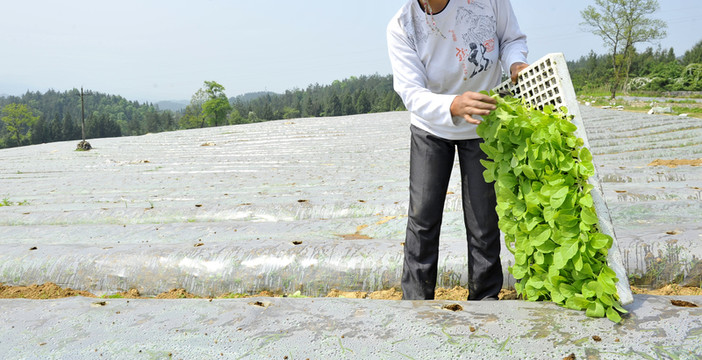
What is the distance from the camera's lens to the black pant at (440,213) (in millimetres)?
2041

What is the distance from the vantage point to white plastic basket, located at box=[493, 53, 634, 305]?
1.59 meters

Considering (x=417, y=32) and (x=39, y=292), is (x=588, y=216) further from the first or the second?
(x=39, y=292)

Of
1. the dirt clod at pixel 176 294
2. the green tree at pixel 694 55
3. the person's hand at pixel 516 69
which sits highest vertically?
the green tree at pixel 694 55

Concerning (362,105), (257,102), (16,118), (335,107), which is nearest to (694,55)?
(362,105)

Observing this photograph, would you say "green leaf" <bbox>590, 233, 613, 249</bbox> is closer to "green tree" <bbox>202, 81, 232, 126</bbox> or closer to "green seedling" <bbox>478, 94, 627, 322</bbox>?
"green seedling" <bbox>478, 94, 627, 322</bbox>

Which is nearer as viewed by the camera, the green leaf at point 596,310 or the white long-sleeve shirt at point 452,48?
the green leaf at point 596,310

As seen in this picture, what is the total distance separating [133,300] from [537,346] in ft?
4.92

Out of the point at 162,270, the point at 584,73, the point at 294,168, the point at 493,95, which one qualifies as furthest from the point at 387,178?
the point at 584,73

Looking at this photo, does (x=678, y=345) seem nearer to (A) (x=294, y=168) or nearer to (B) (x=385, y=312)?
(B) (x=385, y=312)

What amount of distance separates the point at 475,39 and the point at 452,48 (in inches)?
4.1

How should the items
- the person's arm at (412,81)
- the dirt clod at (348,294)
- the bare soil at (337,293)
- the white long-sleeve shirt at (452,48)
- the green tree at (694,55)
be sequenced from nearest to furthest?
the person's arm at (412,81)
the white long-sleeve shirt at (452,48)
the bare soil at (337,293)
the dirt clod at (348,294)
the green tree at (694,55)

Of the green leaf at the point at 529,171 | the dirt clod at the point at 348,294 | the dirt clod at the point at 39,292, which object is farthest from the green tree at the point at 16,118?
the green leaf at the point at 529,171

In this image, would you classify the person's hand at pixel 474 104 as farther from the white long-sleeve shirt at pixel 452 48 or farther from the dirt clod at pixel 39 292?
the dirt clod at pixel 39 292

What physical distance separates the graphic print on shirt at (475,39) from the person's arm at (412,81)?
185 mm
